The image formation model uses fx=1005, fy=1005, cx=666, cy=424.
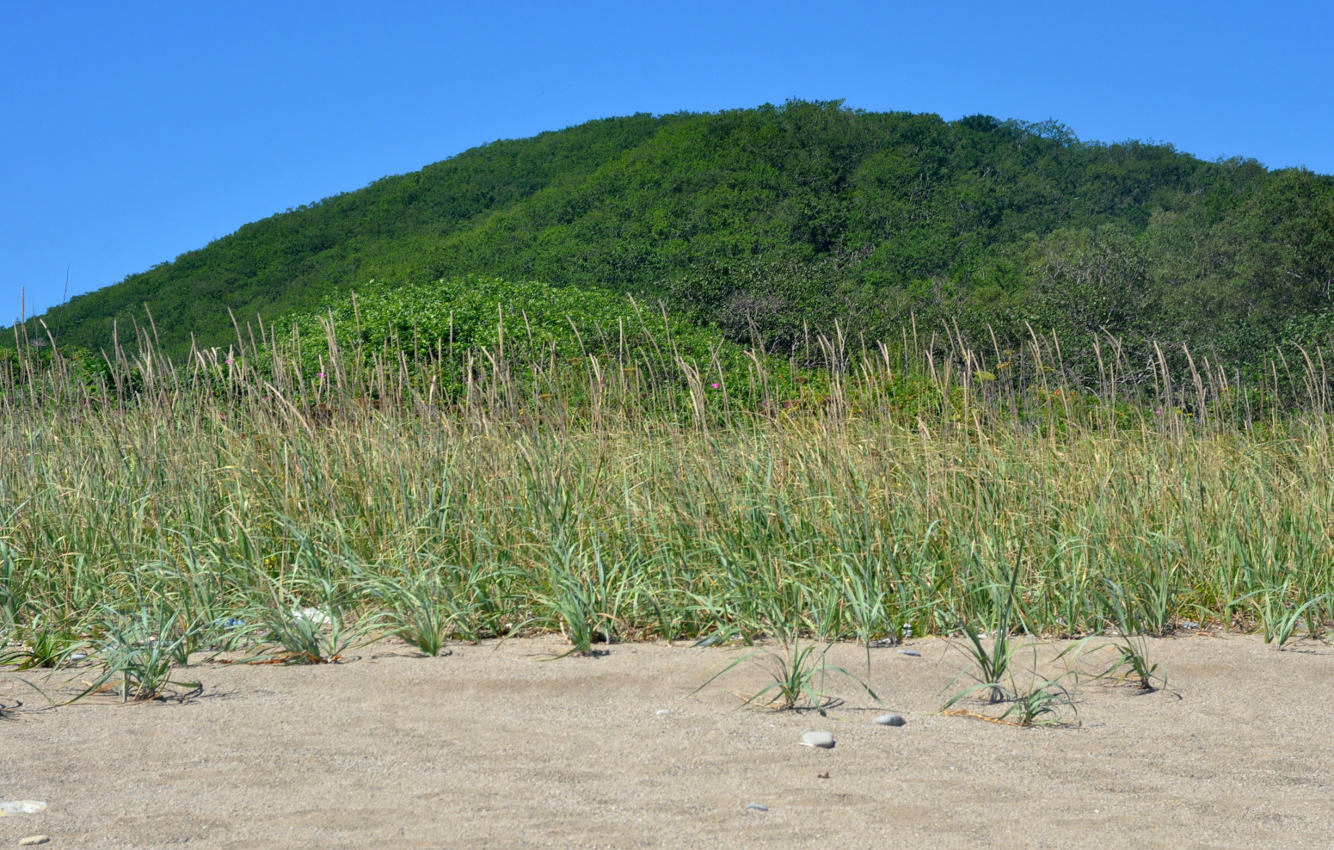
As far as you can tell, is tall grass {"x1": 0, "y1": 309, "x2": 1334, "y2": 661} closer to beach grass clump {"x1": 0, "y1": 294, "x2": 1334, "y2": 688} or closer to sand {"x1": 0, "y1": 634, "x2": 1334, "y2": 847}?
beach grass clump {"x1": 0, "y1": 294, "x2": 1334, "y2": 688}

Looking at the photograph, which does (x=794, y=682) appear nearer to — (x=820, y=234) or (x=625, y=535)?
(x=625, y=535)

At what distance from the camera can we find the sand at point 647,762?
1.74 metres

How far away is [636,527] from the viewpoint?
3523 mm

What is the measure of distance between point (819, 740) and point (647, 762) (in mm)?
383

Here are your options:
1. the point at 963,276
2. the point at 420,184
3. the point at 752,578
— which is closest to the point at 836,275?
the point at 963,276

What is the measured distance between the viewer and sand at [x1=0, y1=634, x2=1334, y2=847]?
68.3 inches

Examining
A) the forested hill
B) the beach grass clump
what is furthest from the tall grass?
the forested hill

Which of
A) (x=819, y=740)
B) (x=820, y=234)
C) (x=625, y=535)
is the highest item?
(x=820, y=234)

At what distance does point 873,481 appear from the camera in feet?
12.0

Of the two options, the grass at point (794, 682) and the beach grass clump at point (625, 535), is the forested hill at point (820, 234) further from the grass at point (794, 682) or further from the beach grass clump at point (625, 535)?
the grass at point (794, 682)

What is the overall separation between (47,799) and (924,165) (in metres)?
38.8

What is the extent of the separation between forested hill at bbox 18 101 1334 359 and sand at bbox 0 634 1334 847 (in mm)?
13024

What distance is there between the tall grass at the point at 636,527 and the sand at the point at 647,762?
0.32m

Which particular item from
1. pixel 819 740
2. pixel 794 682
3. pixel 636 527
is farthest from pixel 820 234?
pixel 819 740
